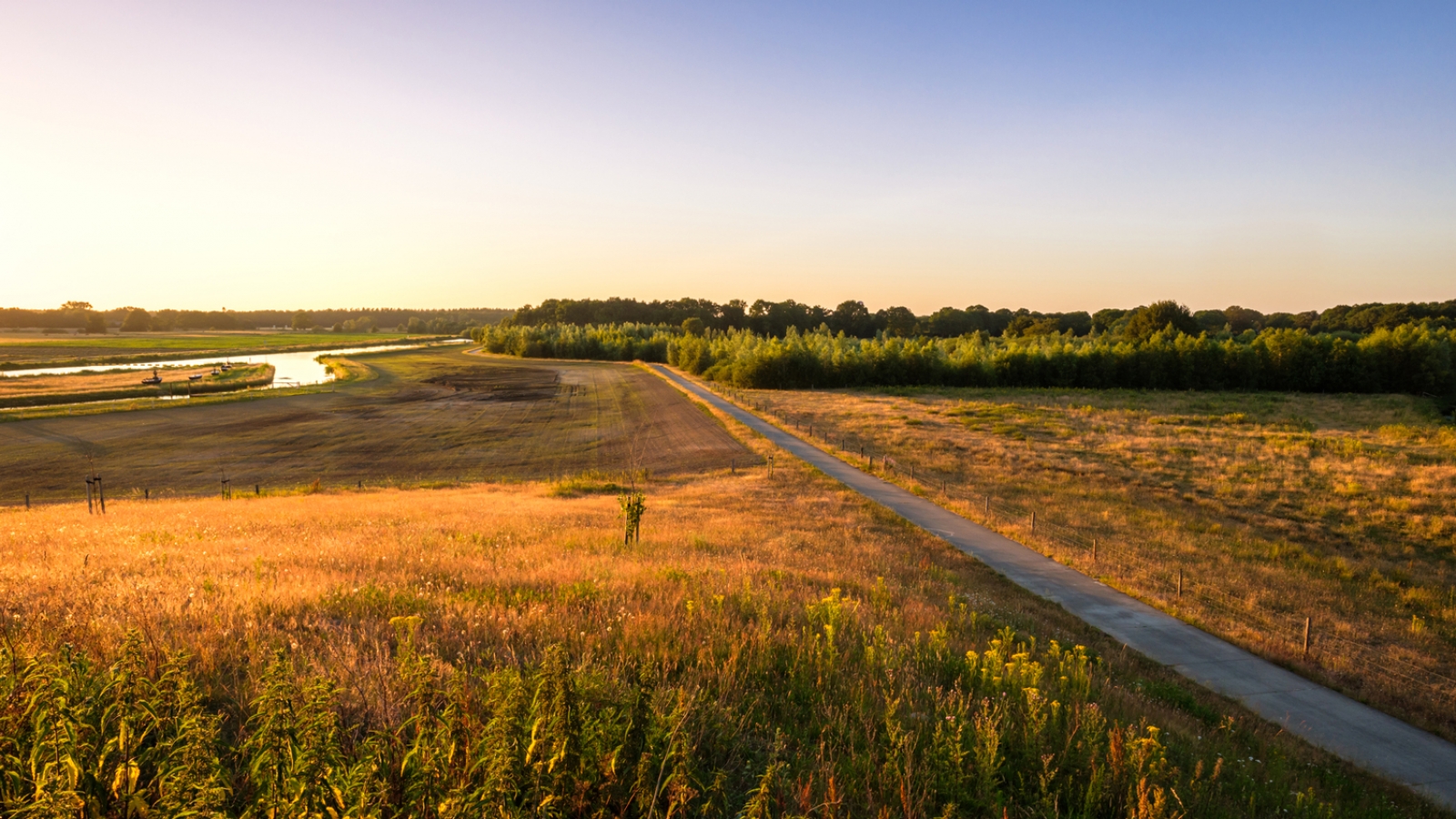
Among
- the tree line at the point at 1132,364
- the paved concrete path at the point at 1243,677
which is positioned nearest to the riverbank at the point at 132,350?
the tree line at the point at 1132,364

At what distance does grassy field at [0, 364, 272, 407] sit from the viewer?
210 feet

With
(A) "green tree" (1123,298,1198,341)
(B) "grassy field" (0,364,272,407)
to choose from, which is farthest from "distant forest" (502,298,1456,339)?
(B) "grassy field" (0,364,272,407)

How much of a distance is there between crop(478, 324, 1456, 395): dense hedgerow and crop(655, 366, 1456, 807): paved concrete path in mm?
63574

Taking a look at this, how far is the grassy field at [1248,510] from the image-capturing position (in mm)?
14203

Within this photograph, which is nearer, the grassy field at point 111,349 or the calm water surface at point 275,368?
the calm water surface at point 275,368

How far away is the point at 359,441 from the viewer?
1858 inches

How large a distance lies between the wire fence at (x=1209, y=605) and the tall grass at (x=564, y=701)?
4255 millimetres

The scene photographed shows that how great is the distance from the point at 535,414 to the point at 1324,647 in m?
54.8

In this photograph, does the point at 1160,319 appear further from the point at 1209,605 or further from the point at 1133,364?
the point at 1209,605

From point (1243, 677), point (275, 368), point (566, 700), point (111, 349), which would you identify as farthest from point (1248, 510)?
point (111, 349)

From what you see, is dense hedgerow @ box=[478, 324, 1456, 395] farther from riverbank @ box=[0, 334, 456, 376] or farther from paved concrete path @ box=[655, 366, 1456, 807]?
riverbank @ box=[0, 334, 456, 376]

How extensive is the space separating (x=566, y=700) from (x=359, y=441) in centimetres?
5005

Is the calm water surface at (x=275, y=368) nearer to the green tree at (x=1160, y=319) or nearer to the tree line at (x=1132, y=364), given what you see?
the tree line at (x=1132, y=364)

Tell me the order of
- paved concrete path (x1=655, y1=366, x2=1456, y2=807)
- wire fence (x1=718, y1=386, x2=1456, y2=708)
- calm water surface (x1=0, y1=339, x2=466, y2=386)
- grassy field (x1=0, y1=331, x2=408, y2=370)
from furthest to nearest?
grassy field (x1=0, y1=331, x2=408, y2=370)
calm water surface (x1=0, y1=339, x2=466, y2=386)
wire fence (x1=718, y1=386, x2=1456, y2=708)
paved concrete path (x1=655, y1=366, x2=1456, y2=807)
